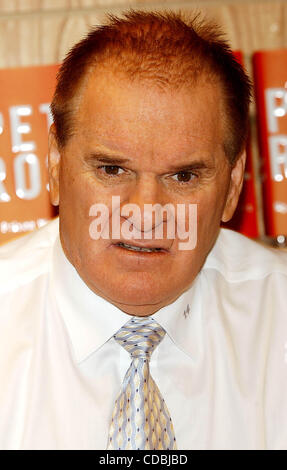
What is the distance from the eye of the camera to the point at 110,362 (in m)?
1.39

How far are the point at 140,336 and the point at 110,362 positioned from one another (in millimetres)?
82

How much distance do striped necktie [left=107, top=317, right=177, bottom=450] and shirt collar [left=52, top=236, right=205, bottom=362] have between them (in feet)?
0.10

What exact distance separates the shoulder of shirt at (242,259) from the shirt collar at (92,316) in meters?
0.14

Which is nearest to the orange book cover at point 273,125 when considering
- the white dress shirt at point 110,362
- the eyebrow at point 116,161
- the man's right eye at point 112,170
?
the white dress shirt at point 110,362

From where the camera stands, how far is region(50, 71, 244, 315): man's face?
1.23 metres

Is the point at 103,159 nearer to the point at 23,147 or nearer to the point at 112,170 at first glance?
the point at 112,170

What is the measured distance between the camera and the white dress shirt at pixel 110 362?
1.33 m

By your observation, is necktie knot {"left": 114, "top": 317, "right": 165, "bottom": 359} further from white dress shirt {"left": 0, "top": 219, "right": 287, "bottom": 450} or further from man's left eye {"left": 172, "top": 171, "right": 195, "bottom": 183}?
man's left eye {"left": 172, "top": 171, "right": 195, "bottom": 183}

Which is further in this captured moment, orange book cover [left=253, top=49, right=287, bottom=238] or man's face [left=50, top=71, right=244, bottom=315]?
orange book cover [left=253, top=49, right=287, bottom=238]

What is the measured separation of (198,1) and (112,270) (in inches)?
38.8

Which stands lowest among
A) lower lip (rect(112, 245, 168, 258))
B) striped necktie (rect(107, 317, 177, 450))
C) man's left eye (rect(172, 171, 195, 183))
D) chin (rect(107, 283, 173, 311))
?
striped necktie (rect(107, 317, 177, 450))

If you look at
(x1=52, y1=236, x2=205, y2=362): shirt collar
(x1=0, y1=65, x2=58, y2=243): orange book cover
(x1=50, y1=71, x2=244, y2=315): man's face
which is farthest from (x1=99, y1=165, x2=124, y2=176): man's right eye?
(x1=0, y1=65, x2=58, y2=243): orange book cover

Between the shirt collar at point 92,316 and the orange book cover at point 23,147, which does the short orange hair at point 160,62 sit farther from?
the orange book cover at point 23,147
